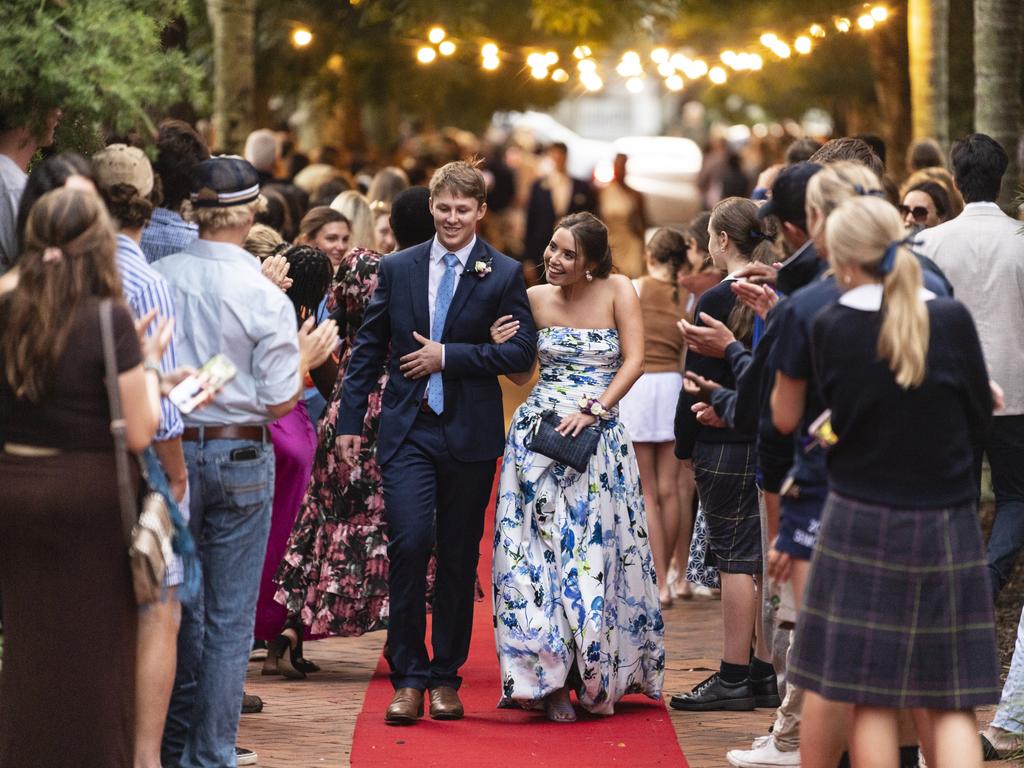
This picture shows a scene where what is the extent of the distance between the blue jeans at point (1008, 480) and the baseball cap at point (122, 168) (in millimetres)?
4034

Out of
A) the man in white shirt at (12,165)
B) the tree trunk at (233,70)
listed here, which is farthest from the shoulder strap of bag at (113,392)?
the tree trunk at (233,70)

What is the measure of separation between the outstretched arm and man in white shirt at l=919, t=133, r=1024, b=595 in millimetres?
1852

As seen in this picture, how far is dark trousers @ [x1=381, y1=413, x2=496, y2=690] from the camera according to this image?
7.11 m

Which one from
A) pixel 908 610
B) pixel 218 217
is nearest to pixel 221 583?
pixel 218 217

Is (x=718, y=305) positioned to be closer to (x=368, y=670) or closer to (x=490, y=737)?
(x=490, y=737)

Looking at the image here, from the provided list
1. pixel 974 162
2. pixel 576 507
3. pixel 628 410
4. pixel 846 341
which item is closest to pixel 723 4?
pixel 628 410

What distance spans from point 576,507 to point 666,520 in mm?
2814

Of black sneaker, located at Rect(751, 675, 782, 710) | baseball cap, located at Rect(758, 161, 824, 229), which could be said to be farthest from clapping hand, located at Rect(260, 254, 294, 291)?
black sneaker, located at Rect(751, 675, 782, 710)

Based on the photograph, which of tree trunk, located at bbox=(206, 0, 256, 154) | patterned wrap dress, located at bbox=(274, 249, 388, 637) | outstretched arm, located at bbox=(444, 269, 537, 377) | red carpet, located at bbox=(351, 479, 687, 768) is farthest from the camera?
tree trunk, located at bbox=(206, 0, 256, 154)

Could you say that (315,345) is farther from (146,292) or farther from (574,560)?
(574,560)

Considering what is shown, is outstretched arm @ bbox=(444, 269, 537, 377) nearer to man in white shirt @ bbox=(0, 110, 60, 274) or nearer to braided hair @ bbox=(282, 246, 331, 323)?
braided hair @ bbox=(282, 246, 331, 323)

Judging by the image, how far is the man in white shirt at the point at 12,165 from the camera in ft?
19.1

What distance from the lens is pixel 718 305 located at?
23.5 ft

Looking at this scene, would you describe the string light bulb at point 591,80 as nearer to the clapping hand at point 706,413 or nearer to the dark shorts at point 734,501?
the dark shorts at point 734,501
